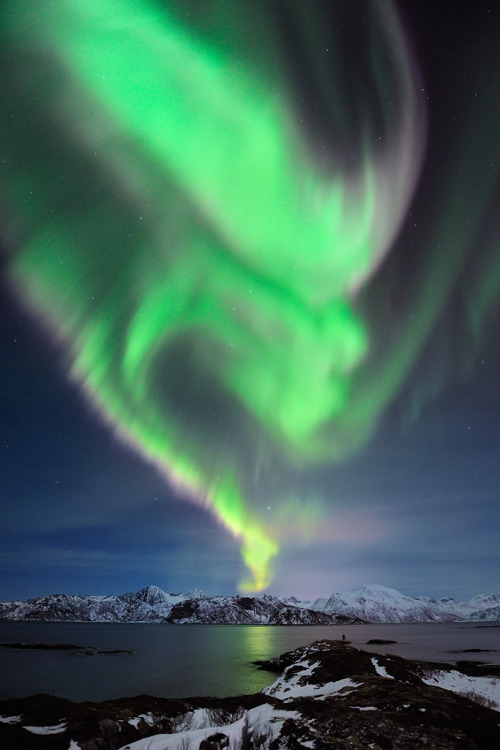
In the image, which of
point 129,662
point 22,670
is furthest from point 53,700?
point 129,662

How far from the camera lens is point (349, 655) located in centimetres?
5978

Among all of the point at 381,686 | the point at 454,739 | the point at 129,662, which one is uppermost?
the point at 454,739

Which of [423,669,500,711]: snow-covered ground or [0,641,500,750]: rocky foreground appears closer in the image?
[0,641,500,750]: rocky foreground

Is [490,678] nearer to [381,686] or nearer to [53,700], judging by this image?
[381,686]

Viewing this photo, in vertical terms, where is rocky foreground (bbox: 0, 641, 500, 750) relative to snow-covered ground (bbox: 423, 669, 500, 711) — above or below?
above

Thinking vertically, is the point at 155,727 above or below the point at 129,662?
above

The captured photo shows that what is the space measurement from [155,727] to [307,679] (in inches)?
886

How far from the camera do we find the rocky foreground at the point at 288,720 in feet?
64.6

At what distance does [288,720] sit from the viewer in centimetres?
2164

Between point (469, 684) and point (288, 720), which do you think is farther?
point (469, 684)

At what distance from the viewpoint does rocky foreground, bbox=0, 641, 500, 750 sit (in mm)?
19688

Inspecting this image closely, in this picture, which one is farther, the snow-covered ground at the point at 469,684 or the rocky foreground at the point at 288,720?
the snow-covered ground at the point at 469,684

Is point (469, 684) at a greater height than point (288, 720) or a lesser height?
lesser

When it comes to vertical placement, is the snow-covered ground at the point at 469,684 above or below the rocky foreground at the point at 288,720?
below
